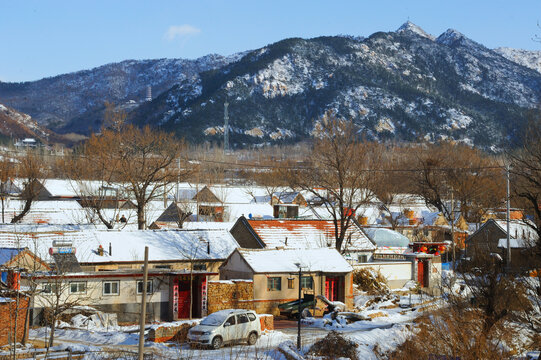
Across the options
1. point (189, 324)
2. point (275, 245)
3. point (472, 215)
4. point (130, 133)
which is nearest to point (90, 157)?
point (130, 133)

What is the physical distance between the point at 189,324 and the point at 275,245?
59.6 ft

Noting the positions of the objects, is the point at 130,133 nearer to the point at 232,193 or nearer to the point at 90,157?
the point at 90,157

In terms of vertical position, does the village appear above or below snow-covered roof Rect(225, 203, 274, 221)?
below

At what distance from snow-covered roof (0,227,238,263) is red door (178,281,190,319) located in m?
4.92

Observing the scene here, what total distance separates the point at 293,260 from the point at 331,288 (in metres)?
3.03

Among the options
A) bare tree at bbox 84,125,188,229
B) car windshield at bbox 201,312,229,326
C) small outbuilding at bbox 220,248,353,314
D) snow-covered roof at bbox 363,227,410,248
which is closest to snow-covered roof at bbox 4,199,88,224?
bare tree at bbox 84,125,188,229

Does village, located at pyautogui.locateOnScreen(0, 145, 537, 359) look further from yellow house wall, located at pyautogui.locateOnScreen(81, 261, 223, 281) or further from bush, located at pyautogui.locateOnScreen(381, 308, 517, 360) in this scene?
bush, located at pyautogui.locateOnScreen(381, 308, 517, 360)

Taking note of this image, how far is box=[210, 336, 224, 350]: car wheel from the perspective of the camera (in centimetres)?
2742

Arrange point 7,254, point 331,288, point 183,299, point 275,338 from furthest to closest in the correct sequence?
point 331,288
point 183,299
point 7,254
point 275,338

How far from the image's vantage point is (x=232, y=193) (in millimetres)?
97500

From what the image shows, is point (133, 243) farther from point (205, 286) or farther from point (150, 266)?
point (205, 286)

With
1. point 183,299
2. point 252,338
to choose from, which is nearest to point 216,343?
point 252,338

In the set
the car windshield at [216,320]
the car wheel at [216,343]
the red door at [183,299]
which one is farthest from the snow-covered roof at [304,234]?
the car wheel at [216,343]

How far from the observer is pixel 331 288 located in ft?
135
